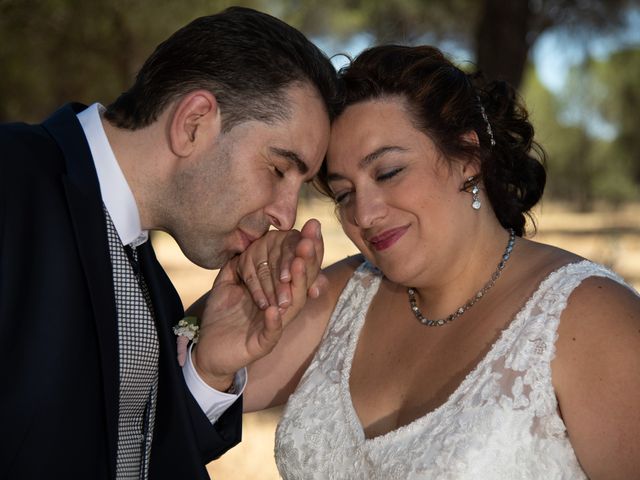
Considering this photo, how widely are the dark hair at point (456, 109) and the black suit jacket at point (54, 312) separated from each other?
3.66ft

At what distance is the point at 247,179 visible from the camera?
112 inches

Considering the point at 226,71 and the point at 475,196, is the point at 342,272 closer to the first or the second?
the point at 475,196

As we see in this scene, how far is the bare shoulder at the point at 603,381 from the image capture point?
96.2 inches

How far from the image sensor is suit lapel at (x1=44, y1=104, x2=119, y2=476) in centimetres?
246

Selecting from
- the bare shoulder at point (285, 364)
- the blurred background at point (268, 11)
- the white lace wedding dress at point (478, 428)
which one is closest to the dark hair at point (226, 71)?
the bare shoulder at point (285, 364)

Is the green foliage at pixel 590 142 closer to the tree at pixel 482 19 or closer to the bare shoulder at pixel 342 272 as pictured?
the tree at pixel 482 19

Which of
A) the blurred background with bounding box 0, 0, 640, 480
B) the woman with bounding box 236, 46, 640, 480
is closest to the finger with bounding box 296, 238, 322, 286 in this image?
the woman with bounding box 236, 46, 640, 480

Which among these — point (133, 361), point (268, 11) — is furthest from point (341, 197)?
point (268, 11)

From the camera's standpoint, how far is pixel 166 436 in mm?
2906

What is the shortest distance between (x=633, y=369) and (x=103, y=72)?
36.8 ft

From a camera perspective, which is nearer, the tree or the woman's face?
the woman's face

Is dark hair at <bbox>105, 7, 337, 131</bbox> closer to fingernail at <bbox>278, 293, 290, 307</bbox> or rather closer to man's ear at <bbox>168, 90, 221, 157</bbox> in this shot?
man's ear at <bbox>168, 90, 221, 157</bbox>

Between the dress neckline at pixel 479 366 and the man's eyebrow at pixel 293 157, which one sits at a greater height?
the man's eyebrow at pixel 293 157

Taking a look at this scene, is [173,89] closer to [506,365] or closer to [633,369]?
[506,365]
